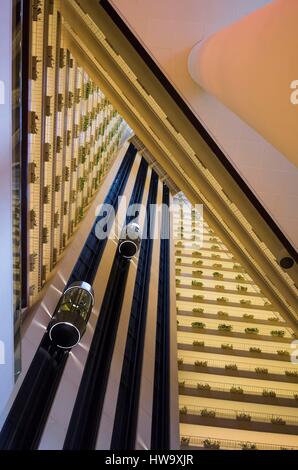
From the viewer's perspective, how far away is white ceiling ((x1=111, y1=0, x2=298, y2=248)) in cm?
551

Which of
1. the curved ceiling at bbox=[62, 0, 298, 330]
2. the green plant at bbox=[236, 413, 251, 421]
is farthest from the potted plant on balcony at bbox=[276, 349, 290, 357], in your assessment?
the green plant at bbox=[236, 413, 251, 421]

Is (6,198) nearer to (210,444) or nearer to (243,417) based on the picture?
(210,444)

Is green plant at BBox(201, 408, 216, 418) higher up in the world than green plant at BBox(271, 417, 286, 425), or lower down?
lower down

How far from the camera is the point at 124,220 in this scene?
1496cm

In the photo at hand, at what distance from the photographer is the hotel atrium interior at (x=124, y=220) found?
373cm

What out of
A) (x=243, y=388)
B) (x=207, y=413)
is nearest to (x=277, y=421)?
(x=243, y=388)

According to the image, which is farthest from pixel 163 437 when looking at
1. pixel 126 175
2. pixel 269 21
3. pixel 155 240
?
pixel 126 175

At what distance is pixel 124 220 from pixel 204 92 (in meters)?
9.24

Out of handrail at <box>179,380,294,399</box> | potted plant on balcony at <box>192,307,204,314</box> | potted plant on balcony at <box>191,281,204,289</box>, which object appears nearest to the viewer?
handrail at <box>179,380,294,399</box>

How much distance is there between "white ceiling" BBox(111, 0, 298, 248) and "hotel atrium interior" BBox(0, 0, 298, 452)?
0.02 metres

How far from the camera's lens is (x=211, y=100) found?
604 centimetres

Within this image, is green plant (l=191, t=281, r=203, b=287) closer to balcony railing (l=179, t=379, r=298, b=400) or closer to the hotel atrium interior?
the hotel atrium interior

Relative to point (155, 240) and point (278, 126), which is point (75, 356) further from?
point (155, 240)

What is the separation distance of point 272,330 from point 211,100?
11556 millimetres
